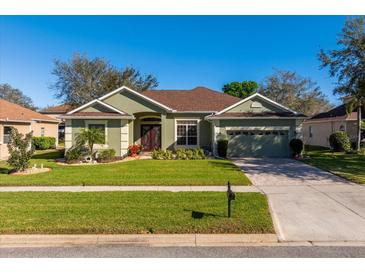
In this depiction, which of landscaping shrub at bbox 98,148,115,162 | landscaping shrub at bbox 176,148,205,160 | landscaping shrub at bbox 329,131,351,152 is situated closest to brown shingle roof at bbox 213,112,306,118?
landscaping shrub at bbox 176,148,205,160

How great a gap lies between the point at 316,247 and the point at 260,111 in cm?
1511

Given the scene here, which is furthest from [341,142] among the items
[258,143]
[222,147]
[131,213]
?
[131,213]

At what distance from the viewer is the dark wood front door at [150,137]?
21.6 metres

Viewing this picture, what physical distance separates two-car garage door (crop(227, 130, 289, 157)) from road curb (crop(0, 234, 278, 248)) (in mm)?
13821

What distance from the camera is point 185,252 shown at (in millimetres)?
4824

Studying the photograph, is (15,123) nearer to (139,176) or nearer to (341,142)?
(139,176)

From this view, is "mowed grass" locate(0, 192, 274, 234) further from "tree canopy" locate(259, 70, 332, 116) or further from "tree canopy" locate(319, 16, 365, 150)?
"tree canopy" locate(259, 70, 332, 116)

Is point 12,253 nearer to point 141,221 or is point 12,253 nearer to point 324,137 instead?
point 141,221

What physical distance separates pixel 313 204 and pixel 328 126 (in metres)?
22.9

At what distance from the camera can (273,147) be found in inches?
742

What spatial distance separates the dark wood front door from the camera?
21641 millimetres


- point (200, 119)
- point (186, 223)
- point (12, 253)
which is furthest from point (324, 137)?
point (12, 253)

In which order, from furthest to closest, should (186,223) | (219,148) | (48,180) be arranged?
(219,148), (48,180), (186,223)

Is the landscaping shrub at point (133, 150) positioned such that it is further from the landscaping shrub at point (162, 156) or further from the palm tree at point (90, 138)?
the palm tree at point (90, 138)
